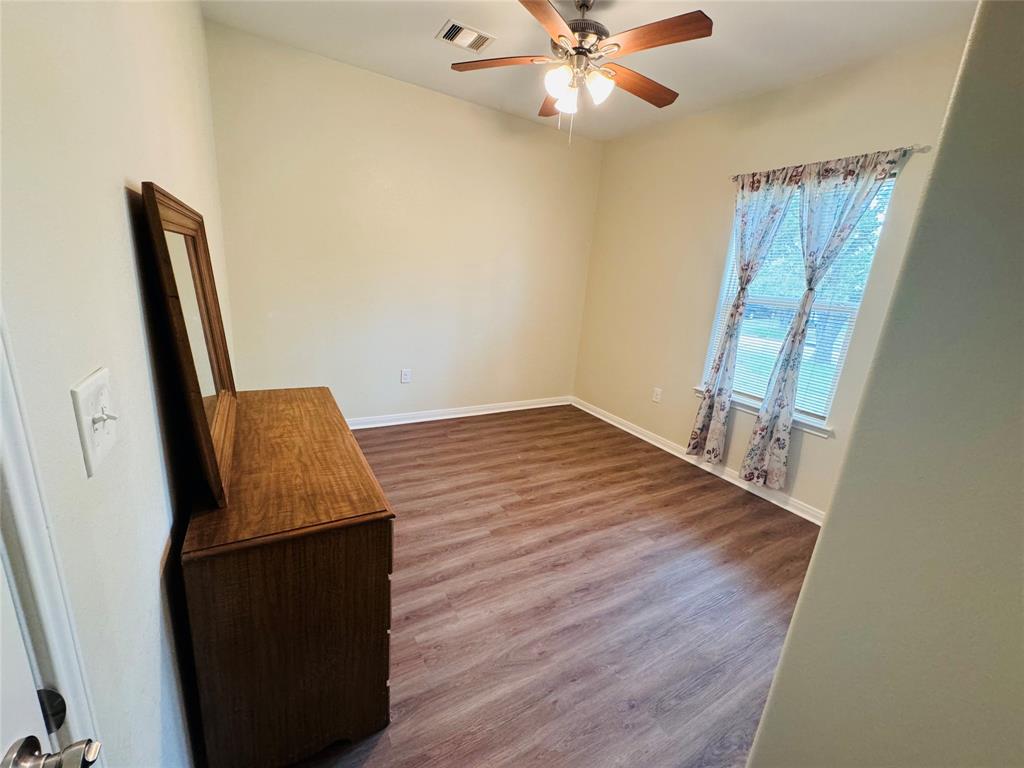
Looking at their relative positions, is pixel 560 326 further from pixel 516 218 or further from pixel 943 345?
pixel 943 345

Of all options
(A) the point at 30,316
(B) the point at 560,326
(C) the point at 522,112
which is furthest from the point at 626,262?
(A) the point at 30,316

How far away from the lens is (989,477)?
0.50 meters

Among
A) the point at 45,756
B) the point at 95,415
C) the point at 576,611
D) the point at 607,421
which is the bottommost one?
the point at 576,611

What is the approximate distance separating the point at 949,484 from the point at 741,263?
267cm

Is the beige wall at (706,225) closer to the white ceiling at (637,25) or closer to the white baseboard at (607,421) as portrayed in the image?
the white baseboard at (607,421)

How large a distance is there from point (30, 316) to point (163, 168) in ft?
3.34

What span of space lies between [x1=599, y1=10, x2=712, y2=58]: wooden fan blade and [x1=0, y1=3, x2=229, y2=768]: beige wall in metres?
1.61

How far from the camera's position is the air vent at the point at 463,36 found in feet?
7.22

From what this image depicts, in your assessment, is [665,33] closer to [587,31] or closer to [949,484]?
[587,31]

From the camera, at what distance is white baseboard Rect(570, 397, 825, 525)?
2627 millimetres

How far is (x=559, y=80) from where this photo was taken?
80.7 inches

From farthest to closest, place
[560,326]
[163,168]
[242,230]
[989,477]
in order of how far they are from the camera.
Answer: [560,326], [242,230], [163,168], [989,477]

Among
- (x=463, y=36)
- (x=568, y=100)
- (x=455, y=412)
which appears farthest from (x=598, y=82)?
(x=455, y=412)

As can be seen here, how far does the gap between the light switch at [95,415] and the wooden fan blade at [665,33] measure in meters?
1.94
